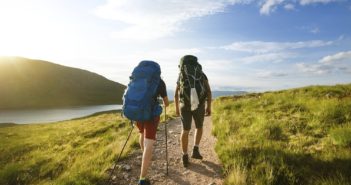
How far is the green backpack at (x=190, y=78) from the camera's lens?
7.38 meters

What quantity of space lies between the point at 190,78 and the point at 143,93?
1729 millimetres

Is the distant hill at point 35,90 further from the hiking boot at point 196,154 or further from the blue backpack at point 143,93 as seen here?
the blue backpack at point 143,93

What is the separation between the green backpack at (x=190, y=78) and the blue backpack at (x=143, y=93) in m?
1.28

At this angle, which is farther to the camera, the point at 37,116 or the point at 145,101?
the point at 37,116

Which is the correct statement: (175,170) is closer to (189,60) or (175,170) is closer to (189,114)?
(189,114)

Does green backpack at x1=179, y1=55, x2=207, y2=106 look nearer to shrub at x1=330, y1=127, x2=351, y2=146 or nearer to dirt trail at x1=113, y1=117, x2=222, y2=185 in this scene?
dirt trail at x1=113, y1=117, x2=222, y2=185

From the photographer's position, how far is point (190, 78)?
739 cm

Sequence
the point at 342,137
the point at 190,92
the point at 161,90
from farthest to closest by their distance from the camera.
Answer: the point at 342,137 < the point at 190,92 < the point at 161,90

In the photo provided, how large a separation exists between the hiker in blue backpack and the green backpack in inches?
48.7

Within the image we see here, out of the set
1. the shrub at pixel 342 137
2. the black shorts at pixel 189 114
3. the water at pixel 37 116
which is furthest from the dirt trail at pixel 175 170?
the water at pixel 37 116

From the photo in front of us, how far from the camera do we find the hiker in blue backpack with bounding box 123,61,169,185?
239 inches

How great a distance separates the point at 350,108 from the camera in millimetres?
11102

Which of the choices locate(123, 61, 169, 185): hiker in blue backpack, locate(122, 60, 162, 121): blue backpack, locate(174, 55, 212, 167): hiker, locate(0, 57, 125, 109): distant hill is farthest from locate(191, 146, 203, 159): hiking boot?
locate(0, 57, 125, 109): distant hill

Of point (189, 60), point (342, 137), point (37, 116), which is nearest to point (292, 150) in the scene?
point (342, 137)
